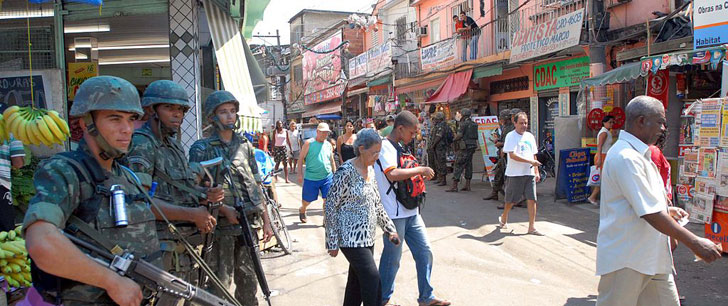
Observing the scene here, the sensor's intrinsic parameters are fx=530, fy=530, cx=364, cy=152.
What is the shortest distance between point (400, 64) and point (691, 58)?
50.9 feet

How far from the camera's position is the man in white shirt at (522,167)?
7.56 m

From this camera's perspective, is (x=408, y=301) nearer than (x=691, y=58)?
Yes

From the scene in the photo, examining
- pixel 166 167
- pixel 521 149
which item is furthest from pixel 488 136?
pixel 166 167

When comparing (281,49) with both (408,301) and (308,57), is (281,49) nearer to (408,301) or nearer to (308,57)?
(308,57)

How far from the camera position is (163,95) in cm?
352

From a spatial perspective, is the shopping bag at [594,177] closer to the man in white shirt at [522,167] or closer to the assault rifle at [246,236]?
the man in white shirt at [522,167]

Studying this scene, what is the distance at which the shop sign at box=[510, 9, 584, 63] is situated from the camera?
11891 mm

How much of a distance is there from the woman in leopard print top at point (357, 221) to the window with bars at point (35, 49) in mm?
3877

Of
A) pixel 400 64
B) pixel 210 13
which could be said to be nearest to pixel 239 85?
pixel 210 13

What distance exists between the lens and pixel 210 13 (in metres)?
6.68

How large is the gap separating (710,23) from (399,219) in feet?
19.3

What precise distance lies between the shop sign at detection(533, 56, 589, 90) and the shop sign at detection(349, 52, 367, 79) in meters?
11.0

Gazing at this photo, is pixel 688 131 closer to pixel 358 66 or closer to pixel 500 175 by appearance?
pixel 500 175

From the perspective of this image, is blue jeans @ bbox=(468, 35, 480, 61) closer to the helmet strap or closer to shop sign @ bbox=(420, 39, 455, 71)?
shop sign @ bbox=(420, 39, 455, 71)
